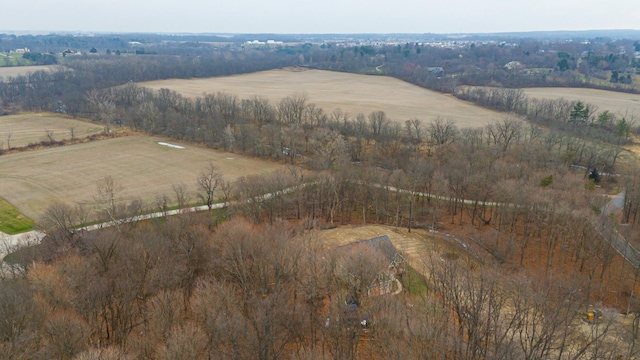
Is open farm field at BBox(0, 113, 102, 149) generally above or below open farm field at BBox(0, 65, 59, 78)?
below

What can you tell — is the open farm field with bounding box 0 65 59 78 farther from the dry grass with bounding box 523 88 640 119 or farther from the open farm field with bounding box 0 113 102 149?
the dry grass with bounding box 523 88 640 119

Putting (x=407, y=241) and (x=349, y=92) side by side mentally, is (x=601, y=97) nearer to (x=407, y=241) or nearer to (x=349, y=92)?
(x=349, y=92)

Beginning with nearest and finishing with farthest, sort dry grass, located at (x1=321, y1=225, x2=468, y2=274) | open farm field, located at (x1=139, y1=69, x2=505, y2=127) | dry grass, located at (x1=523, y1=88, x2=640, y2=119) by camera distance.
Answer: dry grass, located at (x1=321, y1=225, x2=468, y2=274), dry grass, located at (x1=523, y1=88, x2=640, y2=119), open farm field, located at (x1=139, y1=69, x2=505, y2=127)

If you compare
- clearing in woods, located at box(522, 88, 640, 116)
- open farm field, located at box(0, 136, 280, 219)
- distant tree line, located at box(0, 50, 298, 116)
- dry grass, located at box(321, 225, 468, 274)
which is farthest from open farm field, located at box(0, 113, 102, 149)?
clearing in woods, located at box(522, 88, 640, 116)

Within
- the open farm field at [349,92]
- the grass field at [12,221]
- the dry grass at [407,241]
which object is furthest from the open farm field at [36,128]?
the dry grass at [407,241]

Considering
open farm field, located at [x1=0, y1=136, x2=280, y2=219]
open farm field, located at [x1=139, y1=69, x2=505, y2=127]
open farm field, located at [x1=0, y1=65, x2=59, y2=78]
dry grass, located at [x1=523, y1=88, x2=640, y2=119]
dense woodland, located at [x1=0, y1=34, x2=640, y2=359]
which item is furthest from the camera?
open farm field, located at [x1=0, y1=65, x2=59, y2=78]

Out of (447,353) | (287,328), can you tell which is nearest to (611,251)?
(447,353)
